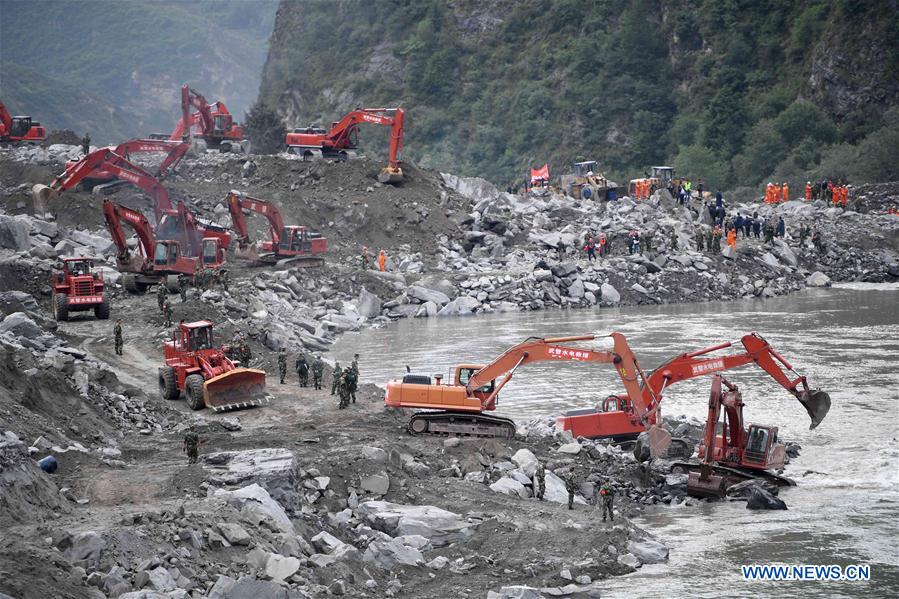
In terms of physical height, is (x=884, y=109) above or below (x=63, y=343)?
above

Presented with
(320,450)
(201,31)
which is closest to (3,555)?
(320,450)

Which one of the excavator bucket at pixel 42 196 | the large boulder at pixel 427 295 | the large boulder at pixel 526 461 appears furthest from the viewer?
the excavator bucket at pixel 42 196

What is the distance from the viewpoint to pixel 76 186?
1801 inches

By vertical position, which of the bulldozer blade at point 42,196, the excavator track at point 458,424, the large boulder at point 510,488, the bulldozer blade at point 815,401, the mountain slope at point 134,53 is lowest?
the large boulder at point 510,488

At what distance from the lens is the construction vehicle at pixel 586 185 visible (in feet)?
173

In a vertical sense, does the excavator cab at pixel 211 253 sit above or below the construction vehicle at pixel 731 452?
above

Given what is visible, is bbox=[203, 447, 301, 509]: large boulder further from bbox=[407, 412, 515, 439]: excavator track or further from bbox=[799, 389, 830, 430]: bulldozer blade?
bbox=[799, 389, 830, 430]: bulldozer blade

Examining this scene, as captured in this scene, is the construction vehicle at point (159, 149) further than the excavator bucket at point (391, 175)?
No

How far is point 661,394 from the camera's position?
72.9 ft

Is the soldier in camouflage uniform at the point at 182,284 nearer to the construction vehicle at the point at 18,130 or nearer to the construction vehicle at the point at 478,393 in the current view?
the construction vehicle at the point at 478,393

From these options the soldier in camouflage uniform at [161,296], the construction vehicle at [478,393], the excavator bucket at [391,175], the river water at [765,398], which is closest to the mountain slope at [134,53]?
the excavator bucket at [391,175]

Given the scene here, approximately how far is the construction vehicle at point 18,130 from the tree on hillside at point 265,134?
14479 mm

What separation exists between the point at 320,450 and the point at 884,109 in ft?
191

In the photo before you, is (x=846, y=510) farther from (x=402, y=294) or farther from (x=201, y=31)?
(x=201, y=31)
